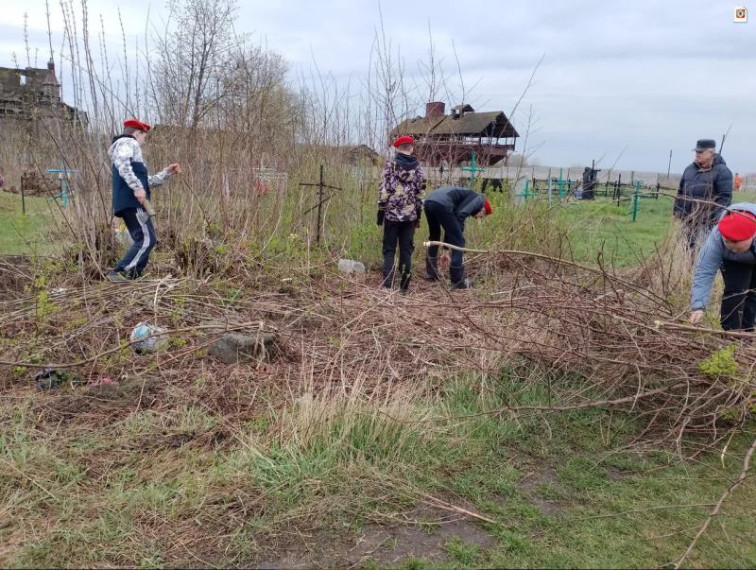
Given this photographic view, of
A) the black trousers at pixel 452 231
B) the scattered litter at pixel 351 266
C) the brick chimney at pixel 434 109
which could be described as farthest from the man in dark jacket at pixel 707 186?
the scattered litter at pixel 351 266

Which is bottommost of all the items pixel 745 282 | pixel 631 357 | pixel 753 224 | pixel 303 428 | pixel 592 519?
pixel 592 519

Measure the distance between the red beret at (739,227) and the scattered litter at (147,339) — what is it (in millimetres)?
3620

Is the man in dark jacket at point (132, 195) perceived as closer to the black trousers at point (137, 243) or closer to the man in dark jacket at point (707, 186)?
the black trousers at point (137, 243)

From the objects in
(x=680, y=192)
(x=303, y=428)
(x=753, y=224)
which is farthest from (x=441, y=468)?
(x=680, y=192)

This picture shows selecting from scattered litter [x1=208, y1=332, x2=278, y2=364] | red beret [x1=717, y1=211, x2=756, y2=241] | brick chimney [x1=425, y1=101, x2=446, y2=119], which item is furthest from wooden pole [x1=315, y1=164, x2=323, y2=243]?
red beret [x1=717, y1=211, x2=756, y2=241]

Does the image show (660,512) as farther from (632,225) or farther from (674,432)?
(632,225)

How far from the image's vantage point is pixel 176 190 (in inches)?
244

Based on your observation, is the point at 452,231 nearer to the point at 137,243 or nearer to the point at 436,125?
the point at 436,125

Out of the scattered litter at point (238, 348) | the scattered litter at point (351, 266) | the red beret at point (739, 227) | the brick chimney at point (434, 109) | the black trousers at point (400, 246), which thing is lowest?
the scattered litter at point (238, 348)

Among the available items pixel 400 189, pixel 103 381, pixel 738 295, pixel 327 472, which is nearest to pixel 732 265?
pixel 738 295

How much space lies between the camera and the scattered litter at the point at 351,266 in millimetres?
6574

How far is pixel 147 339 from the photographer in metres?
3.85

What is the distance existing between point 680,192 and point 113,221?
6.05 metres

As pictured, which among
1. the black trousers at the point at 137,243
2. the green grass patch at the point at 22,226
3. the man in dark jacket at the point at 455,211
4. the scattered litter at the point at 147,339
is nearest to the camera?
the scattered litter at the point at 147,339
